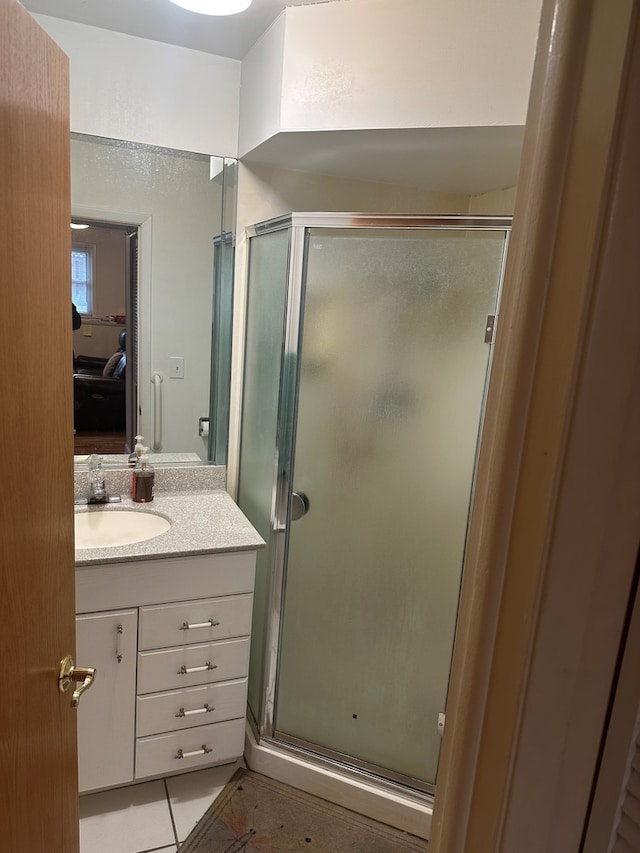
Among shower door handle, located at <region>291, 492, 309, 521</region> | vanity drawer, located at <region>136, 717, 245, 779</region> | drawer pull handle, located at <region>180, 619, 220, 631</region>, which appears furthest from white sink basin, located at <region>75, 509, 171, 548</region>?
vanity drawer, located at <region>136, 717, 245, 779</region>

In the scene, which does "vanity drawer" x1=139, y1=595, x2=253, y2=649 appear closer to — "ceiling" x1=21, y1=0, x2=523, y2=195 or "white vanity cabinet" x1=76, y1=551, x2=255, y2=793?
"white vanity cabinet" x1=76, y1=551, x2=255, y2=793

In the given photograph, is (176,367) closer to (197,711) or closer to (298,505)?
(298,505)

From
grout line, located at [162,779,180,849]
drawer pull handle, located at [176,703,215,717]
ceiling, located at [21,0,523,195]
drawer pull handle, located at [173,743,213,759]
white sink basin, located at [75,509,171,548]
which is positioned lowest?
grout line, located at [162,779,180,849]

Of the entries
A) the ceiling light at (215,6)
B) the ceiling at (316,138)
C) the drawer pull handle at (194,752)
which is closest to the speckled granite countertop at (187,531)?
the drawer pull handle at (194,752)

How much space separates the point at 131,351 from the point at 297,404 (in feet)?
2.23

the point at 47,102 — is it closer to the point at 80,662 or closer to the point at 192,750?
the point at 80,662

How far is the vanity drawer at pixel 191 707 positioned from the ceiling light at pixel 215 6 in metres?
2.01

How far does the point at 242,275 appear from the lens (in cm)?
200

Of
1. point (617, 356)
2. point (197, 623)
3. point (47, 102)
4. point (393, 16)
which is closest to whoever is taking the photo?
point (617, 356)

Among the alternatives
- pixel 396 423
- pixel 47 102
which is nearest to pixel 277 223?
pixel 396 423

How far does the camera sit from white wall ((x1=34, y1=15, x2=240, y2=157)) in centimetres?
167

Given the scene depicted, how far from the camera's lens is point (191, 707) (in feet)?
5.60

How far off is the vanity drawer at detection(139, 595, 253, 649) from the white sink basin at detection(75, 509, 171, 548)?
27 centimetres

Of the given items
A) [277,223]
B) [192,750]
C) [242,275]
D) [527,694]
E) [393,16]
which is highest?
[393,16]
